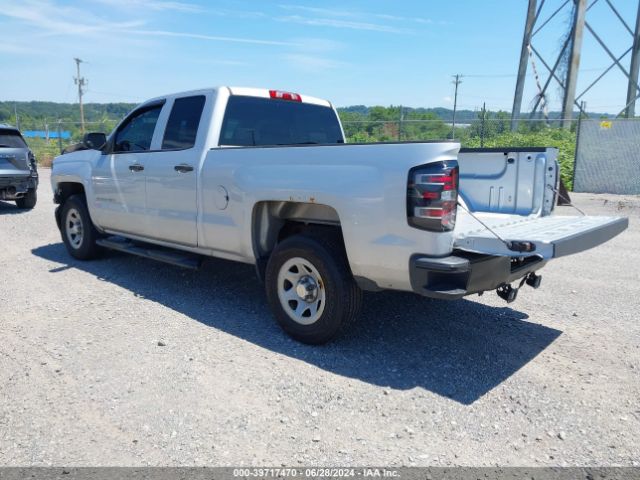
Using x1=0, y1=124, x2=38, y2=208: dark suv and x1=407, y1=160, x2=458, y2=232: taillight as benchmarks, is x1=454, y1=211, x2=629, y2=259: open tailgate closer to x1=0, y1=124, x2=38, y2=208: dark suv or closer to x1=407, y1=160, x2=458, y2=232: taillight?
x1=407, y1=160, x2=458, y2=232: taillight

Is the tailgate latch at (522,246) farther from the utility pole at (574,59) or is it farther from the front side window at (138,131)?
the utility pole at (574,59)

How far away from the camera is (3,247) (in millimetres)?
7941

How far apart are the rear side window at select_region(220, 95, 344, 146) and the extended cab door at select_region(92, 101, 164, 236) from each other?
1.07m

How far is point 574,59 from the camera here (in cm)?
1884

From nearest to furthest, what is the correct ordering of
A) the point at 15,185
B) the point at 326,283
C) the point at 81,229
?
the point at 326,283 → the point at 81,229 → the point at 15,185

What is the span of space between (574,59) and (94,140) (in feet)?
58.4

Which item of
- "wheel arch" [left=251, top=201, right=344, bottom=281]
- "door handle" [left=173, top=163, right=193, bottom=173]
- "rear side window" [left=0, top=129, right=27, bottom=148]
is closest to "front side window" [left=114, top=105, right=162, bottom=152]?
"door handle" [left=173, top=163, right=193, bottom=173]

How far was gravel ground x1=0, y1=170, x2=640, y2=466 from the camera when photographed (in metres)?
2.88

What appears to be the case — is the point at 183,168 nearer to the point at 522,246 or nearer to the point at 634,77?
the point at 522,246

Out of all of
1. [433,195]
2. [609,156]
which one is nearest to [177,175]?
[433,195]

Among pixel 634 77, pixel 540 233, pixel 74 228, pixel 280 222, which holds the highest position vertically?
pixel 634 77

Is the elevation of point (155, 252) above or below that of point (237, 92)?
below

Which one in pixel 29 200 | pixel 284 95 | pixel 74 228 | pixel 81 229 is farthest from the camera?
pixel 29 200

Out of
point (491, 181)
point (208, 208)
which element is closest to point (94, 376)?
point (208, 208)
